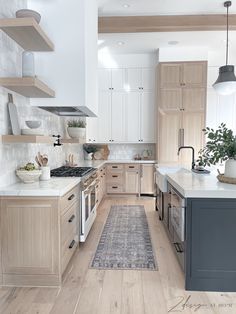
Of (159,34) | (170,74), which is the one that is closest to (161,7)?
(159,34)

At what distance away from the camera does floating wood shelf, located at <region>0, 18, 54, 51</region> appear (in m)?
2.18

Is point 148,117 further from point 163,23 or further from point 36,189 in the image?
point 36,189

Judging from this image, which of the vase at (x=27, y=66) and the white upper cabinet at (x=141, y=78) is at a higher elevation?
the white upper cabinet at (x=141, y=78)

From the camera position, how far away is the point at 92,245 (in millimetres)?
3199

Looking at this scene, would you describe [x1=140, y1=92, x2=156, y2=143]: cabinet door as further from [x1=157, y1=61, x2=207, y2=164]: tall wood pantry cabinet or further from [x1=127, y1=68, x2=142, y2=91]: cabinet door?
[x1=157, y1=61, x2=207, y2=164]: tall wood pantry cabinet

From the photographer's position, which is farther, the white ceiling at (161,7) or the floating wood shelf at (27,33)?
the white ceiling at (161,7)

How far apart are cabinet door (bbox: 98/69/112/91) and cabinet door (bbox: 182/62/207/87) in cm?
175

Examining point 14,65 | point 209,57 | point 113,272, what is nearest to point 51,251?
point 113,272

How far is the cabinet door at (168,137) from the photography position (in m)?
5.56

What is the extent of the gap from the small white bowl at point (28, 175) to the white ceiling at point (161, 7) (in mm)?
3005

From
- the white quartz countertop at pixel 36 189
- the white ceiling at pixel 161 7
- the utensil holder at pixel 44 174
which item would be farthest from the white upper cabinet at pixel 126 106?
the white quartz countertop at pixel 36 189

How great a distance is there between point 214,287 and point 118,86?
4844mm

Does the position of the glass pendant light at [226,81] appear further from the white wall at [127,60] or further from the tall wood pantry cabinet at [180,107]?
the white wall at [127,60]

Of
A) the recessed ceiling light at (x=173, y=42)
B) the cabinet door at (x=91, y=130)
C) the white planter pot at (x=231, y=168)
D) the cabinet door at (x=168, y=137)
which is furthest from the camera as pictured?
the cabinet door at (x=168, y=137)
